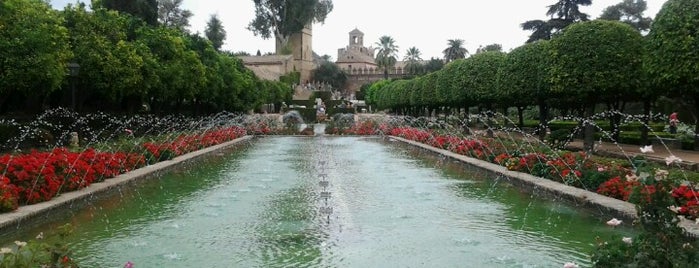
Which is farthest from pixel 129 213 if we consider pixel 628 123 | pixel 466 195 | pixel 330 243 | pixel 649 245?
pixel 628 123

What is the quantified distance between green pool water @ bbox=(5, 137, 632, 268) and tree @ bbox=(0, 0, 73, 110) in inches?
238

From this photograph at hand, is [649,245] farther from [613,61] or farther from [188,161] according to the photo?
[613,61]

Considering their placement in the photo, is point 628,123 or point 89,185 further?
point 628,123

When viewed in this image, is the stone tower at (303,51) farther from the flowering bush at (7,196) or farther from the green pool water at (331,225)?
the flowering bush at (7,196)

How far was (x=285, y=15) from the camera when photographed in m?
63.2

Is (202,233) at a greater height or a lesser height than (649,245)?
lesser

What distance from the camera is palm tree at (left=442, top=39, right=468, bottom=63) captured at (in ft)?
291

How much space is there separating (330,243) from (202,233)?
4.52 ft

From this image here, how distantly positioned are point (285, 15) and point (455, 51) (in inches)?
1321

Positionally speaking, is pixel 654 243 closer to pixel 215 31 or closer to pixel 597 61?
pixel 597 61

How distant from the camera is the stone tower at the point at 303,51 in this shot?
85625 mm

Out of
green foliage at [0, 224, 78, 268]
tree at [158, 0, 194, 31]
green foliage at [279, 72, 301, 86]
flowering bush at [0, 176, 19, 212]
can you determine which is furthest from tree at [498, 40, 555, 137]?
green foliage at [279, 72, 301, 86]

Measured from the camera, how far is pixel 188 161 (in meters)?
14.0

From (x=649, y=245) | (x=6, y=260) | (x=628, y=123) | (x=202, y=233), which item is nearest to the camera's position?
(x=6, y=260)
